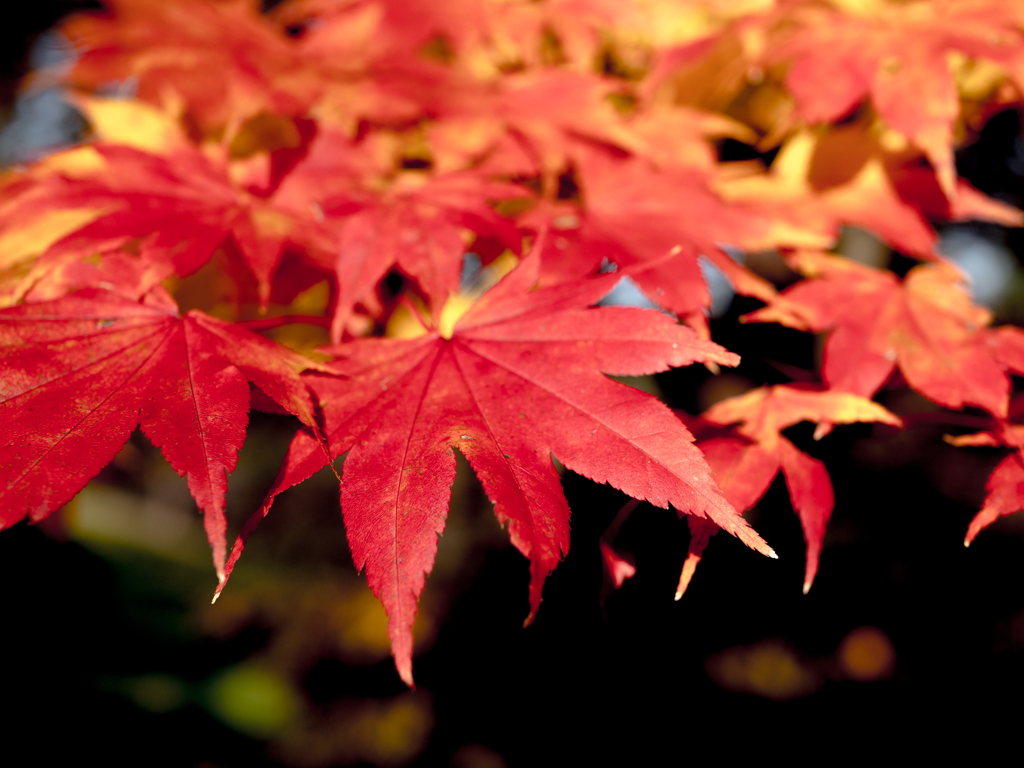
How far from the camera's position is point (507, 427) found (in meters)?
0.51

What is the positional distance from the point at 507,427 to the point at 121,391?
1.00ft

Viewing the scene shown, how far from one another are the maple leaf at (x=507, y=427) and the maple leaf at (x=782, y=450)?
0.44 feet

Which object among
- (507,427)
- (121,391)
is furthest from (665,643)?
(121,391)

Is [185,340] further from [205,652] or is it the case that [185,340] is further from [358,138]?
[205,652]

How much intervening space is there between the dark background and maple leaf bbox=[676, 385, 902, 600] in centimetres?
25

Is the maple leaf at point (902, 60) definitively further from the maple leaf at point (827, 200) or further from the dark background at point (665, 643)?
the dark background at point (665, 643)

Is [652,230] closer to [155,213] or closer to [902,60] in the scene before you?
[902,60]

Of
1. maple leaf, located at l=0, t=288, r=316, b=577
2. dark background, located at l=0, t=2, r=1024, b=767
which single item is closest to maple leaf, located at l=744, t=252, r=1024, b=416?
dark background, located at l=0, t=2, r=1024, b=767

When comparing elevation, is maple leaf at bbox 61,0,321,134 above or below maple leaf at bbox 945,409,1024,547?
above

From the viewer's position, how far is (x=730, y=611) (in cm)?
189

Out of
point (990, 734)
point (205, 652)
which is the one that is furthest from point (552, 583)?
point (205, 652)

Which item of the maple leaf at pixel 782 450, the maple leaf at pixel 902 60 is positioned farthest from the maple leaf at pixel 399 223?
the maple leaf at pixel 902 60

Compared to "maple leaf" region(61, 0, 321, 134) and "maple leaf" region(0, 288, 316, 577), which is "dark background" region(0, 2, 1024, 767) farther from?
"maple leaf" region(61, 0, 321, 134)

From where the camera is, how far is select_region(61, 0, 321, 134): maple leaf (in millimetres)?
867
